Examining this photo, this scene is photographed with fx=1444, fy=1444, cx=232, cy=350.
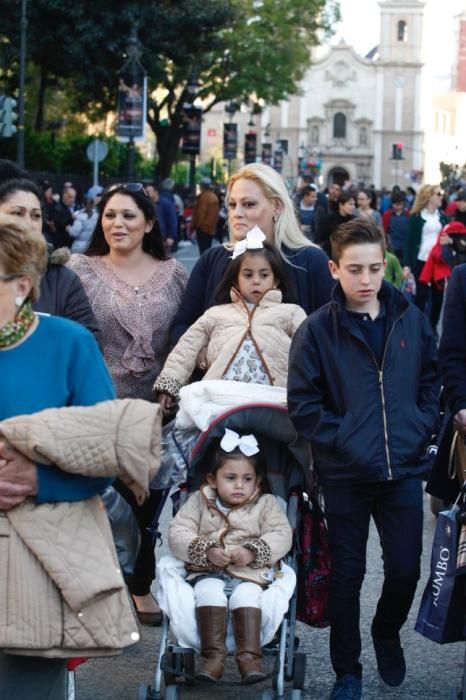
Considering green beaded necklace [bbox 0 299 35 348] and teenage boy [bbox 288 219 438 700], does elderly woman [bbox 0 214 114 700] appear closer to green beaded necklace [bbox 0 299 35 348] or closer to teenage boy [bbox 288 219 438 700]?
green beaded necklace [bbox 0 299 35 348]

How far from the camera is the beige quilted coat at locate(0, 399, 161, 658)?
3621 millimetres

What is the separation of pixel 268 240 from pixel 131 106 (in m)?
26.1

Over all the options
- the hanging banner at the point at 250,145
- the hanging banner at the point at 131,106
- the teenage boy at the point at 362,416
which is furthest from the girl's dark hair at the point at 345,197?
the hanging banner at the point at 250,145

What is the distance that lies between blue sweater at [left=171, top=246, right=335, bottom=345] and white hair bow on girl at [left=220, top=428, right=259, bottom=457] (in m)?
0.88

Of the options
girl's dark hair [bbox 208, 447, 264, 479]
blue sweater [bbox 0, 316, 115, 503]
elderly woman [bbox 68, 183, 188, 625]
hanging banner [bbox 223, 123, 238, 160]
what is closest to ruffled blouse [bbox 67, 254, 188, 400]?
elderly woman [bbox 68, 183, 188, 625]

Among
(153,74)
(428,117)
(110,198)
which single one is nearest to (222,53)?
(153,74)

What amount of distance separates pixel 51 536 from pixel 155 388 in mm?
2187

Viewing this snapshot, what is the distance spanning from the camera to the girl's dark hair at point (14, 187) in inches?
221

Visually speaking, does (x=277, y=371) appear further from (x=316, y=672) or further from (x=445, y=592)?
(x=316, y=672)

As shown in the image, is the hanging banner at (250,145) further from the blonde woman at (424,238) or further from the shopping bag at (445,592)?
the shopping bag at (445,592)

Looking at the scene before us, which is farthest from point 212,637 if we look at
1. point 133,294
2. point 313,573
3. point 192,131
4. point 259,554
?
point 192,131

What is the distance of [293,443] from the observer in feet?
18.2

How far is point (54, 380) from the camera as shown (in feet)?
12.4

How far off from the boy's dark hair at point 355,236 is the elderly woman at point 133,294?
1.14 m
